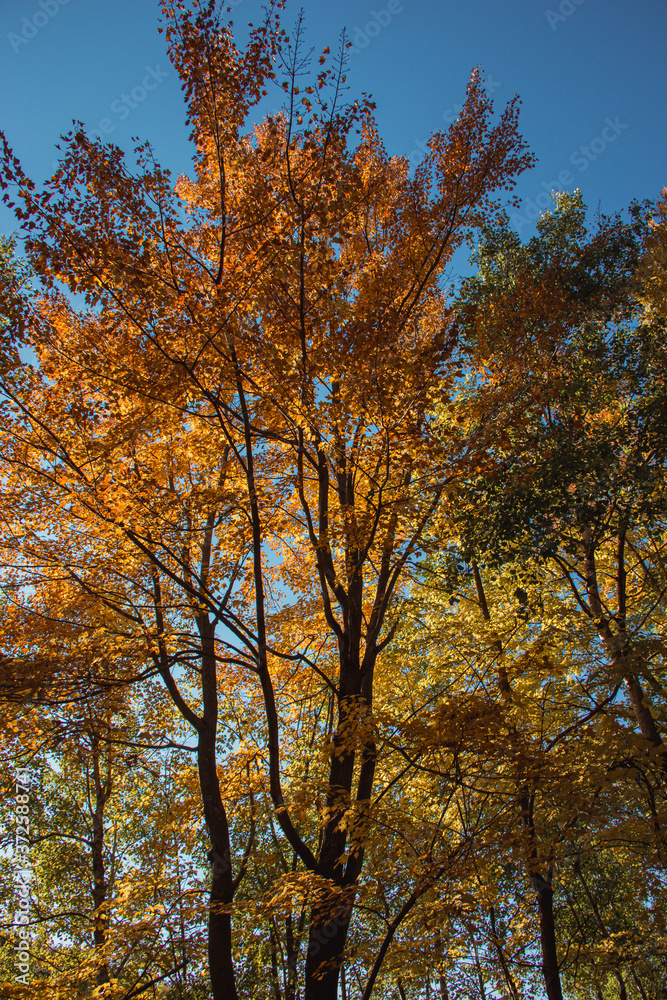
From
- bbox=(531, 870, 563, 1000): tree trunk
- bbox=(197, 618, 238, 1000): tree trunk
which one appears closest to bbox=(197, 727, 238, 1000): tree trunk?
bbox=(197, 618, 238, 1000): tree trunk

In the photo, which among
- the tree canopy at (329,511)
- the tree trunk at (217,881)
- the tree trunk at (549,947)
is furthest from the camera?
the tree trunk at (549,947)

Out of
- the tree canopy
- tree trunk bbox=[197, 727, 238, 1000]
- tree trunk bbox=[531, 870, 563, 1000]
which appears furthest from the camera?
tree trunk bbox=[531, 870, 563, 1000]

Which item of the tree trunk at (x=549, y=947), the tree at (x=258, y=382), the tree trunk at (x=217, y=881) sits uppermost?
the tree at (x=258, y=382)

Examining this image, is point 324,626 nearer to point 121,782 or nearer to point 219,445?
point 219,445

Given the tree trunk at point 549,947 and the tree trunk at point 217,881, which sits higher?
the tree trunk at point 217,881

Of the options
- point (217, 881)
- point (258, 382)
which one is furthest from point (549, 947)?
point (258, 382)

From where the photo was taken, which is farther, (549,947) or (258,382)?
(549,947)

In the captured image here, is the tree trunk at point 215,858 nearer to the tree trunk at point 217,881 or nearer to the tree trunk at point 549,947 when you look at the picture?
the tree trunk at point 217,881

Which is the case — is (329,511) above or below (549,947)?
above

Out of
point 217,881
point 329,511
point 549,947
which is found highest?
point 329,511

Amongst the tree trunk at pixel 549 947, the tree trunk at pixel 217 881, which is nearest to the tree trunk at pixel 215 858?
the tree trunk at pixel 217 881

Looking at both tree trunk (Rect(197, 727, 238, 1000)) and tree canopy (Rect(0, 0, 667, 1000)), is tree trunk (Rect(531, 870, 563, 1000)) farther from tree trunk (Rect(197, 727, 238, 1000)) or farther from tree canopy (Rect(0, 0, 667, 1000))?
tree trunk (Rect(197, 727, 238, 1000))

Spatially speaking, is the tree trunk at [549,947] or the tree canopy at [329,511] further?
the tree trunk at [549,947]

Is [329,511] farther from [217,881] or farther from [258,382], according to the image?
[217,881]
